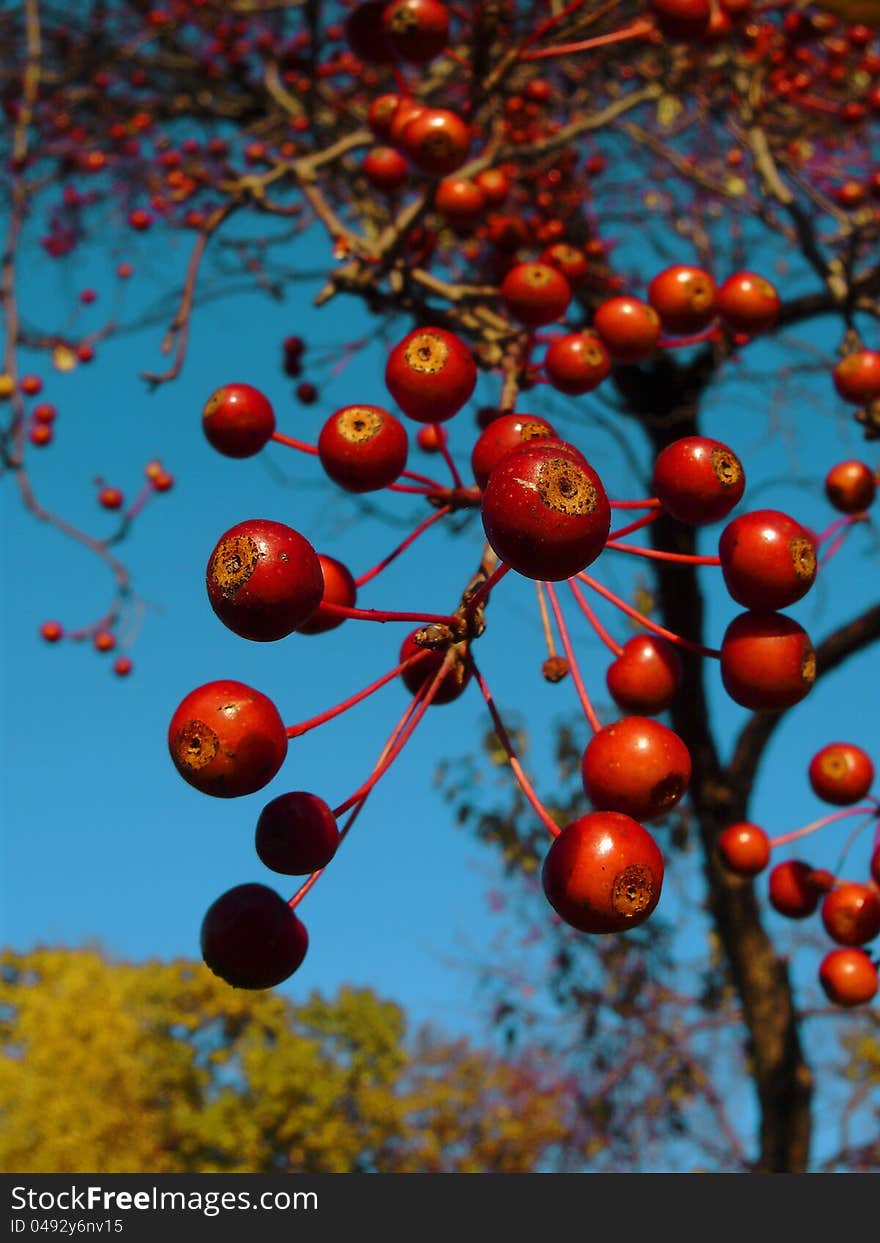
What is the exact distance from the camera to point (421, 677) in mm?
1604

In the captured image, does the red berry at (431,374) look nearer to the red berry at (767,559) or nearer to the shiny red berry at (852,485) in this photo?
the red berry at (767,559)

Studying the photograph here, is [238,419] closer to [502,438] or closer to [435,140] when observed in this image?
[502,438]

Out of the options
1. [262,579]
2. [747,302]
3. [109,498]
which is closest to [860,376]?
[747,302]

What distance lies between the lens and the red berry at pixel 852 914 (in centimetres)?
190

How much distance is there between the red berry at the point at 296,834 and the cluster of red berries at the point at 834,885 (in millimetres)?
1046

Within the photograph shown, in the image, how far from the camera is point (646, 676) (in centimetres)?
157

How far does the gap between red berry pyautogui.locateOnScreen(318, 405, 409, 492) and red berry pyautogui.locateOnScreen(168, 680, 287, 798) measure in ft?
1.38

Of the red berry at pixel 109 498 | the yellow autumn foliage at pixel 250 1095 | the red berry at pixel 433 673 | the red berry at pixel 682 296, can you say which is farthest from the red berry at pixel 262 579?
the yellow autumn foliage at pixel 250 1095

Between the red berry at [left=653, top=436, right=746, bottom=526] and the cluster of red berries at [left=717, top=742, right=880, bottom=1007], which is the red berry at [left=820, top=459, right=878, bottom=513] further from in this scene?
the red berry at [left=653, top=436, right=746, bottom=526]

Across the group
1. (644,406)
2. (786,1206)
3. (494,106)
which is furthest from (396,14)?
(786,1206)

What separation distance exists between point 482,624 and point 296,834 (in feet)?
1.18

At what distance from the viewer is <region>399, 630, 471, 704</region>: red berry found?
4.40 feet

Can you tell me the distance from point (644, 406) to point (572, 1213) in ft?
11.9

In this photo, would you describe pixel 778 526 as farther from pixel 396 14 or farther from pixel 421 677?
pixel 396 14
